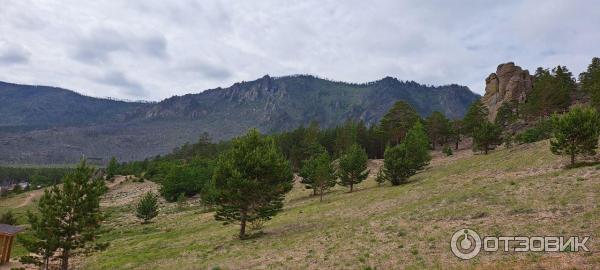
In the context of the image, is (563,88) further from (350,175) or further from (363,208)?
(363,208)

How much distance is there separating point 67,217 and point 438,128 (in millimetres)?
85074

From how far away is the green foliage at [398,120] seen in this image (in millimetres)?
100000

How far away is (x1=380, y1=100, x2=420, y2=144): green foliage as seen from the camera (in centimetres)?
10000

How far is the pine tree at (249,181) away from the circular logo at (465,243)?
16504mm

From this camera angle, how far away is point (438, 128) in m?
98.6

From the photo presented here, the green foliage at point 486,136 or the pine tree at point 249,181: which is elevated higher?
the green foliage at point 486,136

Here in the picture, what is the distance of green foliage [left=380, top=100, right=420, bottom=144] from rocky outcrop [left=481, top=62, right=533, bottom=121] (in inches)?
1079

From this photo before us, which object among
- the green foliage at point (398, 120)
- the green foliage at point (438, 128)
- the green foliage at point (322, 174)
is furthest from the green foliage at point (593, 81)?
the green foliage at point (322, 174)

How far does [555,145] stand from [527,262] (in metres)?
26.6

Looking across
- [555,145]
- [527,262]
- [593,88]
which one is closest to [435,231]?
[527,262]

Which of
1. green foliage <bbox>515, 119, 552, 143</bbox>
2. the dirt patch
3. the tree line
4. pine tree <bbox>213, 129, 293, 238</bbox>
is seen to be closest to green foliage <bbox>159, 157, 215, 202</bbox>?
the tree line

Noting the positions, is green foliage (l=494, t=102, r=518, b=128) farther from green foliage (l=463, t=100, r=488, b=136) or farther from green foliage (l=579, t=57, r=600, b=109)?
green foliage (l=579, t=57, r=600, b=109)

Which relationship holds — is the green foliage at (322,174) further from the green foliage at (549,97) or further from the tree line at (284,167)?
the green foliage at (549,97)

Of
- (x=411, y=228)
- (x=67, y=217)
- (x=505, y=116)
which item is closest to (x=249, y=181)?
(x=411, y=228)
